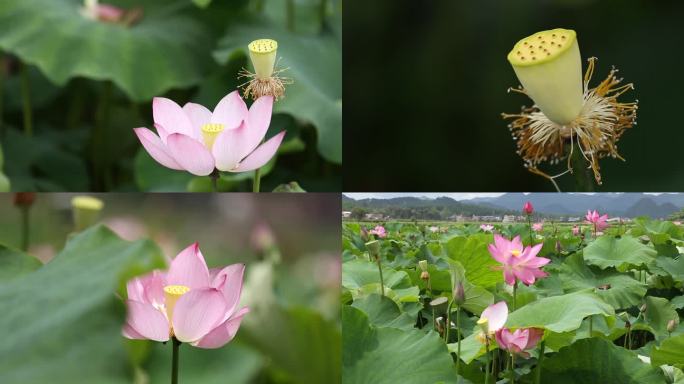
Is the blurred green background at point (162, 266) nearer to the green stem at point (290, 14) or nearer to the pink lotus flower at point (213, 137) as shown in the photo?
the pink lotus flower at point (213, 137)

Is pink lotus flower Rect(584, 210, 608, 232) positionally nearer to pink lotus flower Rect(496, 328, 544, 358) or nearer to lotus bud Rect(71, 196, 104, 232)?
pink lotus flower Rect(496, 328, 544, 358)

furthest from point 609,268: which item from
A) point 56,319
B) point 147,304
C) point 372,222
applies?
point 56,319

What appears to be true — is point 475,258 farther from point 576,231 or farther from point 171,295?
point 171,295

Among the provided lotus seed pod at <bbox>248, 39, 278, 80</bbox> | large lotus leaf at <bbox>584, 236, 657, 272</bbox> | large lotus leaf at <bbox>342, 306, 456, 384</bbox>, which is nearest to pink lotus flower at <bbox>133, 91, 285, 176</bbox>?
lotus seed pod at <bbox>248, 39, 278, 80</bbox>

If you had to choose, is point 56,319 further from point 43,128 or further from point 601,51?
point 601,51

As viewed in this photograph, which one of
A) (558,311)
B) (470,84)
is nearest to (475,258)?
(558,311)

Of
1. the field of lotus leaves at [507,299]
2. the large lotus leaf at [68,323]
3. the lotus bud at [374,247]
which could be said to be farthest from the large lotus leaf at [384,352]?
the large lotus leaf at [68,323]
